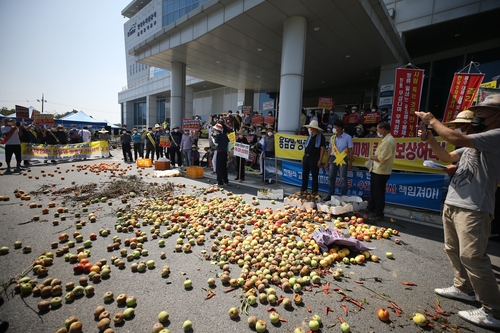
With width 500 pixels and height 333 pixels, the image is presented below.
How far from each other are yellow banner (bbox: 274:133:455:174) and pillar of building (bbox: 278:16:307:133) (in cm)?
116

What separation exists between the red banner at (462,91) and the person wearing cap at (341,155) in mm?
3903

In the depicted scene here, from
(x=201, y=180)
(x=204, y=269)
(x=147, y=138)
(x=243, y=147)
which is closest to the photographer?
(x=204, y=269)

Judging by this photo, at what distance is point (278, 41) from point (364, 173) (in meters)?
7.81

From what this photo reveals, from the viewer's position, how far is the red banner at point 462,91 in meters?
7.15

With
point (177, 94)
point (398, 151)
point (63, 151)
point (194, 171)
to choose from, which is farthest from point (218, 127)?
point (63, 151)

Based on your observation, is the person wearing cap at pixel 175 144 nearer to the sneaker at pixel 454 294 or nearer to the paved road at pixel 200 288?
the paved road at pixel 200 288

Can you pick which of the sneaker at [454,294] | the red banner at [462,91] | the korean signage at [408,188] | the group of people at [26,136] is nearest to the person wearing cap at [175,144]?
the group of people at [26,136]

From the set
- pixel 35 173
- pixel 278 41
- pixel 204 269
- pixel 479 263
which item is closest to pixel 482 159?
pixel 479 263

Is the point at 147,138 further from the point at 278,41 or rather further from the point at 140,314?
the point at 140,314

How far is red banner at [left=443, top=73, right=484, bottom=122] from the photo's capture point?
23.5 feet

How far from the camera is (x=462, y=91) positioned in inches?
288

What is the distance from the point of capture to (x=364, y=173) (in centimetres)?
665

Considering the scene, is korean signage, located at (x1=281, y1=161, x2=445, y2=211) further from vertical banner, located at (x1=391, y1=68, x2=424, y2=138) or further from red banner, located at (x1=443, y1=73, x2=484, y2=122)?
vertical banner, located at (x1=391, y1=68, x2=424, y2=138)

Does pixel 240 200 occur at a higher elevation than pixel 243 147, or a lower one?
lower
